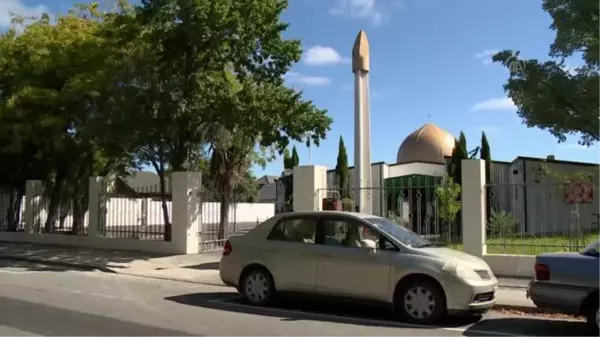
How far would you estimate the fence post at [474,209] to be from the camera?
14539mm

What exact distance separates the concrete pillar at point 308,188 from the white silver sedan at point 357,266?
245 inches

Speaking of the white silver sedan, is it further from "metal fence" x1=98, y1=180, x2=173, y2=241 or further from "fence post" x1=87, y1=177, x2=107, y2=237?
"fence post" x1=87, y1=177, x2=107, y2=237

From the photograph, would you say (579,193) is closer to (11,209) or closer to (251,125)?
(251,125)

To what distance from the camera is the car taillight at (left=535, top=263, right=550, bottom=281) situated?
8.41m

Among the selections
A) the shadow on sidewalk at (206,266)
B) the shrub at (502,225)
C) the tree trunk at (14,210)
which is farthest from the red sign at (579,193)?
the tree trunk at (14,210)

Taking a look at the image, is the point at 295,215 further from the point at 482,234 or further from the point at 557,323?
the point at 482,234

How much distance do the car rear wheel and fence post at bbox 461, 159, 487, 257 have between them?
633 centimetres

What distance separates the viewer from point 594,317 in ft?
26.5

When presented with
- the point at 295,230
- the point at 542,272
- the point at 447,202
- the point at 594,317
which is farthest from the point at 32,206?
the point at 594,317

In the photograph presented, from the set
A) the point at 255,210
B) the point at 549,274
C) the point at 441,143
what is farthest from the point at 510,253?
the point at 441,143

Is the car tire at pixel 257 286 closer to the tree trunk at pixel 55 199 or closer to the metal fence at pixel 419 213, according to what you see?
the metal fence at pixel 419 213

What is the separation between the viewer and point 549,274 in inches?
330

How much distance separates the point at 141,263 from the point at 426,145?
43.9 metres

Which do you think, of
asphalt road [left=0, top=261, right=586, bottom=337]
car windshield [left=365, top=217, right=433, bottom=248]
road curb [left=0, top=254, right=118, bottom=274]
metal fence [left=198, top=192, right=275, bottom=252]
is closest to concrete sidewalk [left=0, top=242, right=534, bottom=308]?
road curb [left=0, top=254, right=118, bottom=274]
